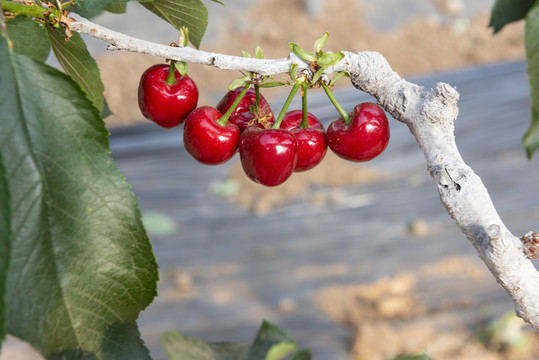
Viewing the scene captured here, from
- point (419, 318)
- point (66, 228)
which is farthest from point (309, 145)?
point (419, 318)

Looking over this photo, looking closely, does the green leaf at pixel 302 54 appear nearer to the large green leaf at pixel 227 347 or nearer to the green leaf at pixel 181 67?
the green leaf at pixel 181 67

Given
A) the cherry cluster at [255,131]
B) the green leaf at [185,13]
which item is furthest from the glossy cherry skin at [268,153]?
the green leaf at [185,13]

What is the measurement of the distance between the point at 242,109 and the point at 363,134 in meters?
0.14

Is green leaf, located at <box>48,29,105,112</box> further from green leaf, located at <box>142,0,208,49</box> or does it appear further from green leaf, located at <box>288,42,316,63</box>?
green leaf, located at <box>288,42,316,63</box>

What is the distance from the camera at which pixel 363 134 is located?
575 mm

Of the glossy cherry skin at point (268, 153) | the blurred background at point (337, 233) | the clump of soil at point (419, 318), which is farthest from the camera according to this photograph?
the blurred background at point (337, 233)

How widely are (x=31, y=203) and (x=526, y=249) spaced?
1.21 feet

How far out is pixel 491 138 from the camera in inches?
142

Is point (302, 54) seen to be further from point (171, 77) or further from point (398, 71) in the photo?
point (398, 71)

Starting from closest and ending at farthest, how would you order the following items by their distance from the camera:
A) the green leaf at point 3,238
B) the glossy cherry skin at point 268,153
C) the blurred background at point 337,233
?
the green leaf at point 3,238, the glossy cherry skin at point 268,153, the blurred background at point 337,233

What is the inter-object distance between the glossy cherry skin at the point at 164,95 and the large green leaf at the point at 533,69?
35 centimetres

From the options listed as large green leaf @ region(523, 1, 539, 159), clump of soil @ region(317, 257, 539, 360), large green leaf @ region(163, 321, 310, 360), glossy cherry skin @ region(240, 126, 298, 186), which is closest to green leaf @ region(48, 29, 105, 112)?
glossy cherry skin @ region(240, 126, 298, 186)

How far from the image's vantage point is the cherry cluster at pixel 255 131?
55cm

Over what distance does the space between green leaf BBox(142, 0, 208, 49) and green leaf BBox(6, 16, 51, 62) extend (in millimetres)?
115
